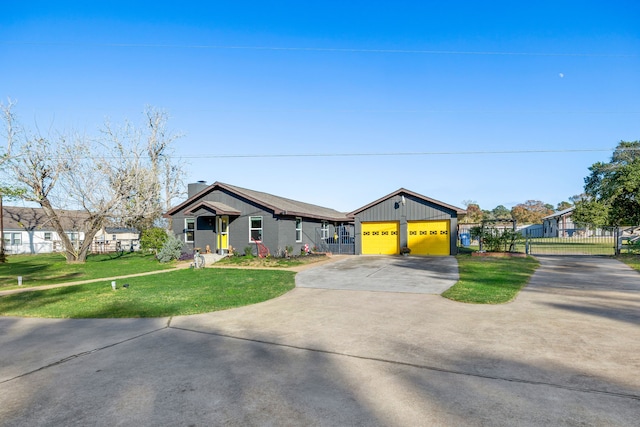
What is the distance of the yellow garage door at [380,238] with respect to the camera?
22.2m

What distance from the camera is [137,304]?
8.27m

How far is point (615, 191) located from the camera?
26.1 m

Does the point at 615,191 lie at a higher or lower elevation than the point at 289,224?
higher

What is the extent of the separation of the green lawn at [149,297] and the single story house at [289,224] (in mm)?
7615

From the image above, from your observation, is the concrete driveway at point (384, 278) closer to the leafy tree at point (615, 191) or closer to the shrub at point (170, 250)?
the shrub at point (170, 250)

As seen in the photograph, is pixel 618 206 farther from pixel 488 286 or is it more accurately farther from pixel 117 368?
pixel 117 368

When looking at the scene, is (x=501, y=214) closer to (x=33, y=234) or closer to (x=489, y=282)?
(x=489, y=282)

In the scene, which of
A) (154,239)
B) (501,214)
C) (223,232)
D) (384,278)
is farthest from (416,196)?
(501,214)

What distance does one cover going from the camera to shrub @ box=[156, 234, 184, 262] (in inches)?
763

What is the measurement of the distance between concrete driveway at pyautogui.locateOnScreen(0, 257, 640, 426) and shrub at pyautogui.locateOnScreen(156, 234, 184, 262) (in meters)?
12.7

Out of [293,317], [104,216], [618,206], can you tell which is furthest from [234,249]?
[618,206]

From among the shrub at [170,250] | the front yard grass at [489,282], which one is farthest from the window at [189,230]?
the front yard grass at [489,282]

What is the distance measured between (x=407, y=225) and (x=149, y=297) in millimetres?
16351

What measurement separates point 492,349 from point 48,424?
203 inches
